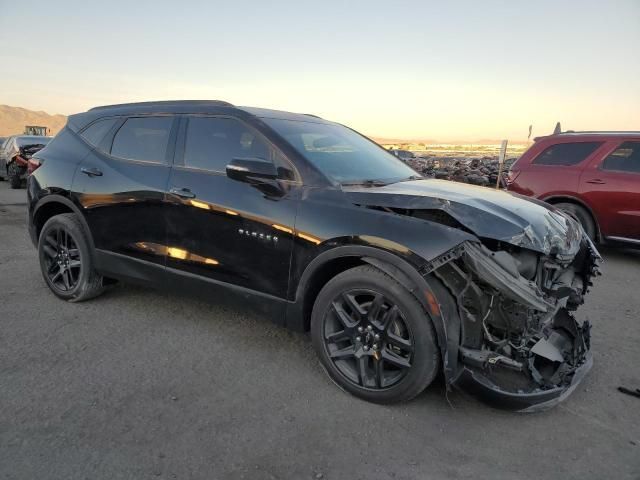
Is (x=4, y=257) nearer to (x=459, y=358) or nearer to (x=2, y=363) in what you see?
(x=2, y=363)

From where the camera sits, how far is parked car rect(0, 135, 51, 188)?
14336mm

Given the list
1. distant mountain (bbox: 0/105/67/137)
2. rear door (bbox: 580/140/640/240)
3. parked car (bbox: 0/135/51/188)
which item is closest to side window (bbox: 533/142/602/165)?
rear door (bbox: 580/140/640/240)

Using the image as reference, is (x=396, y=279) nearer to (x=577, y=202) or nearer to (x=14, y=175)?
(x=577, y=202)

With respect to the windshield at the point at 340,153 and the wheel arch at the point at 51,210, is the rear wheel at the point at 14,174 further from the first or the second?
the windshield at the point at 340,153

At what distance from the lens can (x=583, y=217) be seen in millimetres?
7180

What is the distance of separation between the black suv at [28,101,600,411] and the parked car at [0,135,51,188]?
12.0 meters

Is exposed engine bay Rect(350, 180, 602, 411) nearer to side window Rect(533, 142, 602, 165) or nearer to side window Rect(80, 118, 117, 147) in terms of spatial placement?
side window Rect(80, 118, 117, 147)

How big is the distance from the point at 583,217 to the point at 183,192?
6185 millimetres

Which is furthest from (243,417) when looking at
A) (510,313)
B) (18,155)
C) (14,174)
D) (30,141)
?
(30,141)

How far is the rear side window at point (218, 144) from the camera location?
3457 millimetres

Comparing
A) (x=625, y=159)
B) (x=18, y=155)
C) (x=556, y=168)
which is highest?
(x=625, y=159)

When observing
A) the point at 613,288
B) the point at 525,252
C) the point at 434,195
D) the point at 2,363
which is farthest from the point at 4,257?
the point at 613,288

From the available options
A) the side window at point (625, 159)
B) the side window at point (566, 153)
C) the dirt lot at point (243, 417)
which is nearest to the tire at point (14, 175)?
the dirt lot at point (243, 417)

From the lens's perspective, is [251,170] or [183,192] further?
[183,192]
